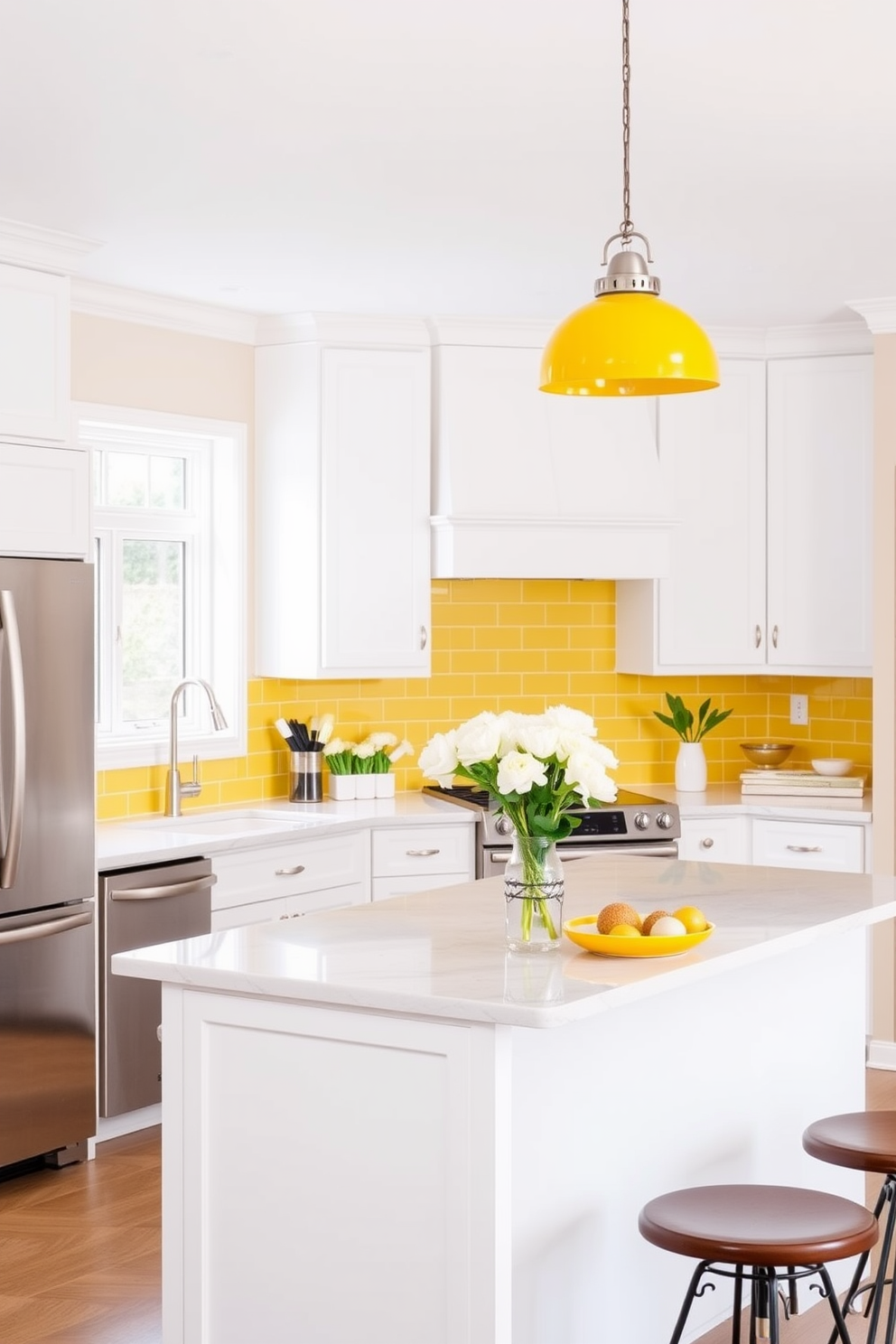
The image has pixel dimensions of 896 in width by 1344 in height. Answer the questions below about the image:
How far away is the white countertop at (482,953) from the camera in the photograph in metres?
2.46

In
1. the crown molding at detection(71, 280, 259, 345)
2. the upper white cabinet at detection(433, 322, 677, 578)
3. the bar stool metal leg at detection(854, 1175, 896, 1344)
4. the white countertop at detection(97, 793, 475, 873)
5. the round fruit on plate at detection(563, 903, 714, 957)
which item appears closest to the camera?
the round fruit on plate at detection(563, 903, 714, 957)

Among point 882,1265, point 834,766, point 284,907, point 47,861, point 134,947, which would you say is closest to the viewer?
point 882,1265

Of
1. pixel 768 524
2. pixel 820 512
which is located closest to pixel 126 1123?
pixel 768 524

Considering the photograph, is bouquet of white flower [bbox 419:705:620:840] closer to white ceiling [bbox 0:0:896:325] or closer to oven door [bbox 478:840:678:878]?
white ceiling [bbox 0:0:896:325]

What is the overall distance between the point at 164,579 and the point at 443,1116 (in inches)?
136

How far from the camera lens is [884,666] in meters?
5.51

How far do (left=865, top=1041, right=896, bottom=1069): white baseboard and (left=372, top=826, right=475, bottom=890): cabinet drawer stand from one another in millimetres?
1571

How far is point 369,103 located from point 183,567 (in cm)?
256

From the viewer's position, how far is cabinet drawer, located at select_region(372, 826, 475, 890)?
5371 mm

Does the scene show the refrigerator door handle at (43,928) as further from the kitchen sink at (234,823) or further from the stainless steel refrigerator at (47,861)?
the kitchen sink at (234,823)

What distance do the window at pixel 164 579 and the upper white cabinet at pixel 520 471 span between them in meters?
0.78

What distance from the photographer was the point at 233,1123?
2713 mm

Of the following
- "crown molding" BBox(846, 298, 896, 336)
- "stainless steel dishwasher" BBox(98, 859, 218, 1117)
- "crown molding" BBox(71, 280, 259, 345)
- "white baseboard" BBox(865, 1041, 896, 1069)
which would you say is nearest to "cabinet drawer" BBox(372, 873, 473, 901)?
"stainless steel dishwasher" BBox(98, 859, 218, 1117)

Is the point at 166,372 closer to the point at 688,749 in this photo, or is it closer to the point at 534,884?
the point at 688,749
